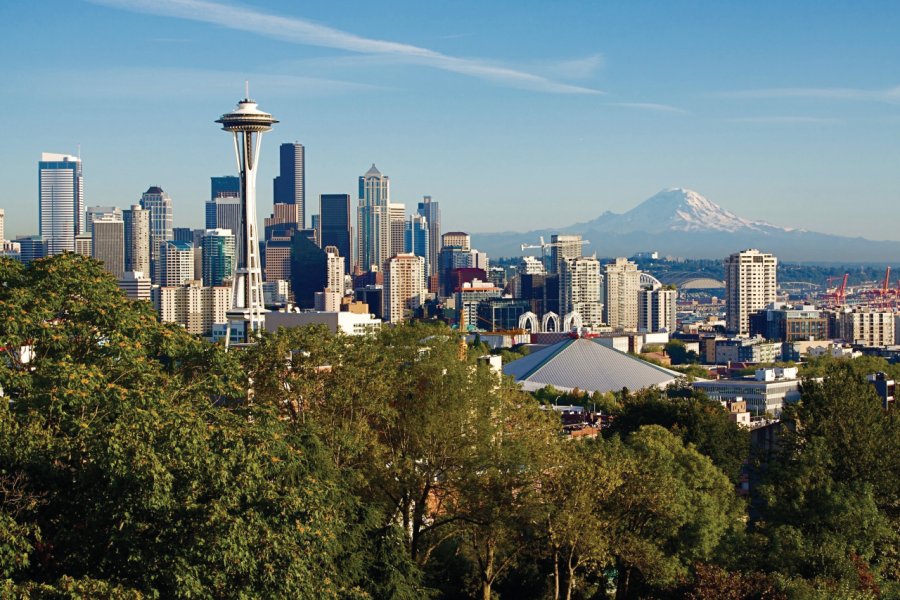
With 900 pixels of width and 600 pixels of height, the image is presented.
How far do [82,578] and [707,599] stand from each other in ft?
41.1

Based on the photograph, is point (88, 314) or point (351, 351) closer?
point (88, 314)

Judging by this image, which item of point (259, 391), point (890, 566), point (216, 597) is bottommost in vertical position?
point (890, 566)

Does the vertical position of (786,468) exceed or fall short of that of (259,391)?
it falls short

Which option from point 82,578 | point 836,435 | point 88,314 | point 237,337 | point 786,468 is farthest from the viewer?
point 237,337

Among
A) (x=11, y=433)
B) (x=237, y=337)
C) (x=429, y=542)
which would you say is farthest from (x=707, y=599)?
(x=237, y=337)

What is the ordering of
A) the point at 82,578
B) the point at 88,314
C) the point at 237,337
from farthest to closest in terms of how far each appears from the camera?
the point at 237,337, the point at 88,314, the point at 82,578

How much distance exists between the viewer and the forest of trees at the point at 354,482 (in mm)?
19328

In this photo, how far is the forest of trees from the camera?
19328 mm

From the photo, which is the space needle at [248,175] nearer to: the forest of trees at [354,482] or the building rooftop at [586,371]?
the building rooftop at [586,371]

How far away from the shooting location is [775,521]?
3388 centimetres

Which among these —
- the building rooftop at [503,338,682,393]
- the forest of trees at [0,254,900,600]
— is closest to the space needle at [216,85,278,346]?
the building rooftop at [503,338,682,393]

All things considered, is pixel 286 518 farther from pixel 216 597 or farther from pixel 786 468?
pixel 786 468

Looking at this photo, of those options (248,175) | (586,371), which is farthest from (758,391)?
(248,175)

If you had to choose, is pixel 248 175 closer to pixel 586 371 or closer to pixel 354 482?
pixel 586 371
